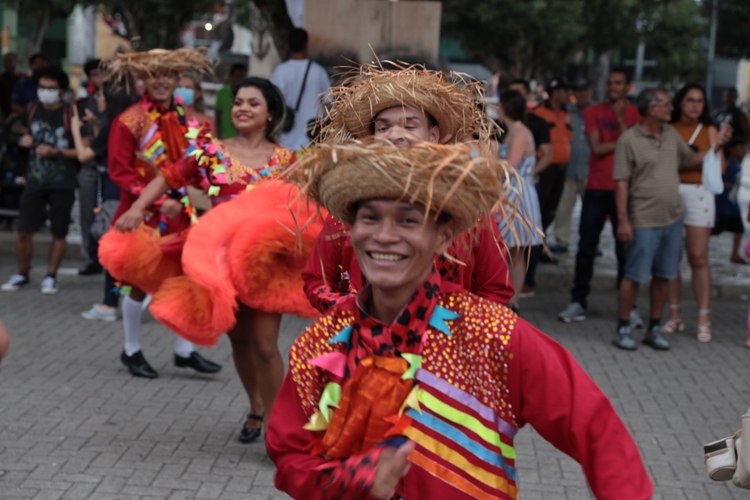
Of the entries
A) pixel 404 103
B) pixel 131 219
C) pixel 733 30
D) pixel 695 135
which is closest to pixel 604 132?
pixel 695 135

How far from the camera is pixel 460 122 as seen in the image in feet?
13.5

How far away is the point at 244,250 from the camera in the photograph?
5.02 meters

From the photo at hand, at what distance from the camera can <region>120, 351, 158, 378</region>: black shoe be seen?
7.07 m

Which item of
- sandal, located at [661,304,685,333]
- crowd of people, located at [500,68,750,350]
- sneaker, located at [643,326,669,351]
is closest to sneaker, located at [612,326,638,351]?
crowd of people, located at [500,68,750,350]

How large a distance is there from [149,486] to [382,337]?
2.75 m

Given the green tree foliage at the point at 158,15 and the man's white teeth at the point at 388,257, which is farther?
the green tree foliage at the point at 158,15

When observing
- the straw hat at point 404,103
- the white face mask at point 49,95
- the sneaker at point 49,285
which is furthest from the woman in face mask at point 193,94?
the straw hat at point 404,103

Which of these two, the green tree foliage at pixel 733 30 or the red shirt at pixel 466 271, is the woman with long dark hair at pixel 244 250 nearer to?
the red shirt at pixel 466 271

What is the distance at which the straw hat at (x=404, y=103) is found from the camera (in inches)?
156

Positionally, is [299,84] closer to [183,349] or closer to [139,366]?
[183,349]

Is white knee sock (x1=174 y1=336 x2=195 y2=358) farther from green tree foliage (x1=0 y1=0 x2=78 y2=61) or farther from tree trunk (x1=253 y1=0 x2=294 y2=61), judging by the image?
green tree foliage (x1=0 y1=0 x2=78 y2=61)

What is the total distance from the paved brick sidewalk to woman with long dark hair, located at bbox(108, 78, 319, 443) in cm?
52

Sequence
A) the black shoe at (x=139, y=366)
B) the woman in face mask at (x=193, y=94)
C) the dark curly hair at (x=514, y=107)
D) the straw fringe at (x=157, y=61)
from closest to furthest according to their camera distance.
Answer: the straw fringe at (x=157, y=61)
the black shoe at (x=139, y=366)
the dark curly hair at (x=514, y=107)
the woman in face mask at (x=193, y=94)

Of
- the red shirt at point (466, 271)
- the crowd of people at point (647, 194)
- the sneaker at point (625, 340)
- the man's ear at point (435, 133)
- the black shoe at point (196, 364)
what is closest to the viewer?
Result: the red shirt at point (466, 271)
